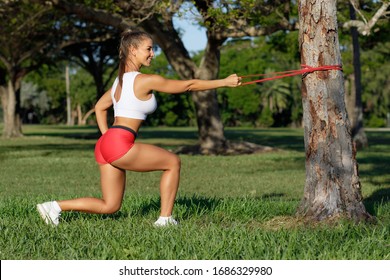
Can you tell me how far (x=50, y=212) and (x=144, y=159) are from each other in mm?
1162

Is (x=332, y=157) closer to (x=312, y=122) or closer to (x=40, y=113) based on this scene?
(x=312, y=122)

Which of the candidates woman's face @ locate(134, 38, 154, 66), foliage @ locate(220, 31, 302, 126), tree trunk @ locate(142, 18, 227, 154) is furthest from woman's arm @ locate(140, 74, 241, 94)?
foliage @ locate(220, 31, 302, 126)

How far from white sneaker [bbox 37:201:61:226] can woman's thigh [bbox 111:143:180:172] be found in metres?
0.87

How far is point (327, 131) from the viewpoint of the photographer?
8.44 m

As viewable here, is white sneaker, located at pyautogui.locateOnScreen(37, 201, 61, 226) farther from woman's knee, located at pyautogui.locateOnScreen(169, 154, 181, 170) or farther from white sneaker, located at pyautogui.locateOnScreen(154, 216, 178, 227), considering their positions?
woman's knee, located at pyautogui.locateOnScreen(169, 154, 181, 170)

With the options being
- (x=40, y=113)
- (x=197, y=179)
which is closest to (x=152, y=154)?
(x=197, y=179)

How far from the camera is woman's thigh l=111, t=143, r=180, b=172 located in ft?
24.6

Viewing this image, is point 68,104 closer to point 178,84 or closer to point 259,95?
point 259,95

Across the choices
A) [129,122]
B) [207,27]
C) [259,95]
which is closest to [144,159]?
[129,122]

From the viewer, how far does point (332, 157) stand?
8430 mm

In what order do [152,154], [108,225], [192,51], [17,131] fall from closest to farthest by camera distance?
[152,154], [108,225], [17,131], [192,51]

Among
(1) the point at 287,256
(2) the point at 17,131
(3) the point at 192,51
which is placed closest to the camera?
(1) the point at 287,256

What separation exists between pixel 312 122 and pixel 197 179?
30.6ft
